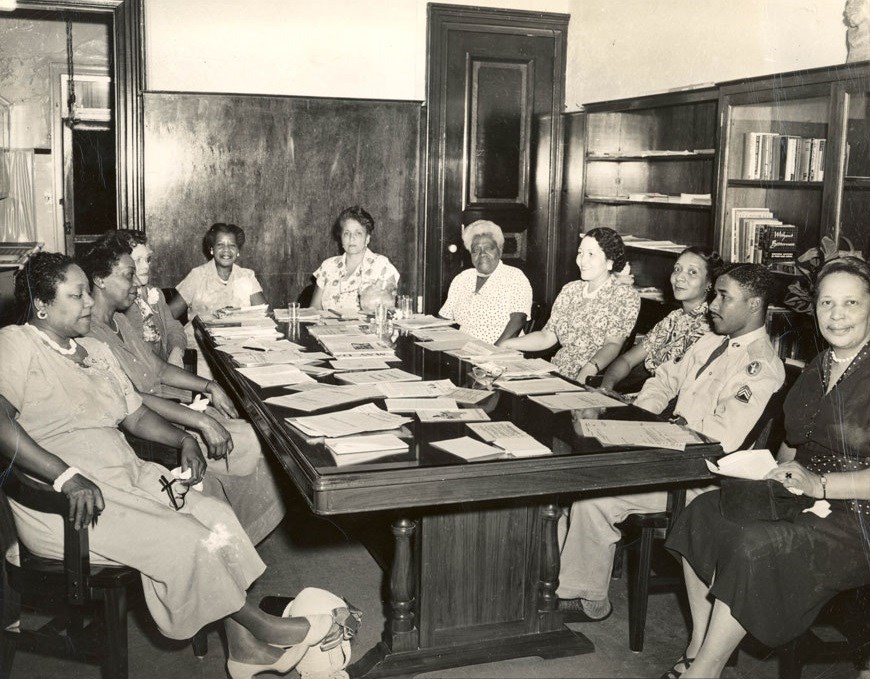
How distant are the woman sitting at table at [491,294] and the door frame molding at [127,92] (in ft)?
8.80

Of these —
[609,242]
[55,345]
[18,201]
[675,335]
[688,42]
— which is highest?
[688,42]

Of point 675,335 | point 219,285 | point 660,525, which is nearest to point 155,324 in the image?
point 219,285

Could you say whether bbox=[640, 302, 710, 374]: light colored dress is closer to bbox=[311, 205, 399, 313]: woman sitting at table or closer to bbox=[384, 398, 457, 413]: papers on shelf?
bbox=[384, 398, 457, 413]: papers on shelf

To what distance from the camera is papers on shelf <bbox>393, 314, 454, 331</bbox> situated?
13.6ft

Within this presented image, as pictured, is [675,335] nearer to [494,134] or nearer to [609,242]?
[609,242]

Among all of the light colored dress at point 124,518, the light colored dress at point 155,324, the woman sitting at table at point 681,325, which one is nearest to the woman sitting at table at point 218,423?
the light colored dress at point 124,518

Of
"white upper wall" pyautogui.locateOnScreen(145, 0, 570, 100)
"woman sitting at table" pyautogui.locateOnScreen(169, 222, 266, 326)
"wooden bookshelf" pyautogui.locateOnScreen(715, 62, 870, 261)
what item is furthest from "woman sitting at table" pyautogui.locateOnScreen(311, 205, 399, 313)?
"wooden bookshelf" pyautogui.locateOnScreen(715, 62, 870, 261)

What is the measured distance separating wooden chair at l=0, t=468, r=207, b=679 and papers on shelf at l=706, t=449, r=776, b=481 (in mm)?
1583

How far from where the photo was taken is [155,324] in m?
4.17

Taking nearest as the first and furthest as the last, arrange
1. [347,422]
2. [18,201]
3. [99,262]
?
[347,422] < [99,262] < [18,201]

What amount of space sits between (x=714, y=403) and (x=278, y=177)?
13.8 feet

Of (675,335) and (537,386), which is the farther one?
(675,335)

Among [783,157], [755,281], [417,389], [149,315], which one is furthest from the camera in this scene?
[783,157]

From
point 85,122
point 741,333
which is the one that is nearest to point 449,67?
point 85,122
